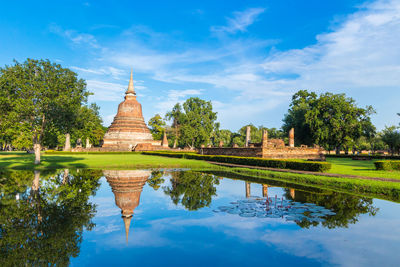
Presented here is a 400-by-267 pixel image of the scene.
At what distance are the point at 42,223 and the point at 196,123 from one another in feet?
189

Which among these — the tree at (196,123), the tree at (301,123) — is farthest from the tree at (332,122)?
the tree at (196,123)

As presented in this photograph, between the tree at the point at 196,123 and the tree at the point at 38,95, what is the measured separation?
130ft

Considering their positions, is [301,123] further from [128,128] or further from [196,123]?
[128,128]

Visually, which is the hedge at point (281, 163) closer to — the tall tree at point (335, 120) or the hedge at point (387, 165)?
the hedge at point (387, 165)

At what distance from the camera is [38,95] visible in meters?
22.1

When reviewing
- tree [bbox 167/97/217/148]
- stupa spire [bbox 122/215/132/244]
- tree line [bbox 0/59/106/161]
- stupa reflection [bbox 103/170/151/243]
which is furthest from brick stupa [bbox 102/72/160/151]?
stupa spire [bbox 122/215/132/244]

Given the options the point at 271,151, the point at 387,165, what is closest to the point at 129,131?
the point at 271,151

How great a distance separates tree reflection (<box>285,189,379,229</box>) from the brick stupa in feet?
148

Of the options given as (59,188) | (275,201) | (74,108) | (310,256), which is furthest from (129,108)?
(310,256)

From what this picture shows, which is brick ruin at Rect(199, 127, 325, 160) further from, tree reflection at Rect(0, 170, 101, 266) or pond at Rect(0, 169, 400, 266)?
tree reflection at Rect(0, 170, 101, 266)

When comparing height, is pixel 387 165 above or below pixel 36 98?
below

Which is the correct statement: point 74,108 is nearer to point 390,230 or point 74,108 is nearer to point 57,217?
point 57,217

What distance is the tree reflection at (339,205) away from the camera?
283 inches

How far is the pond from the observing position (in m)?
5.05
